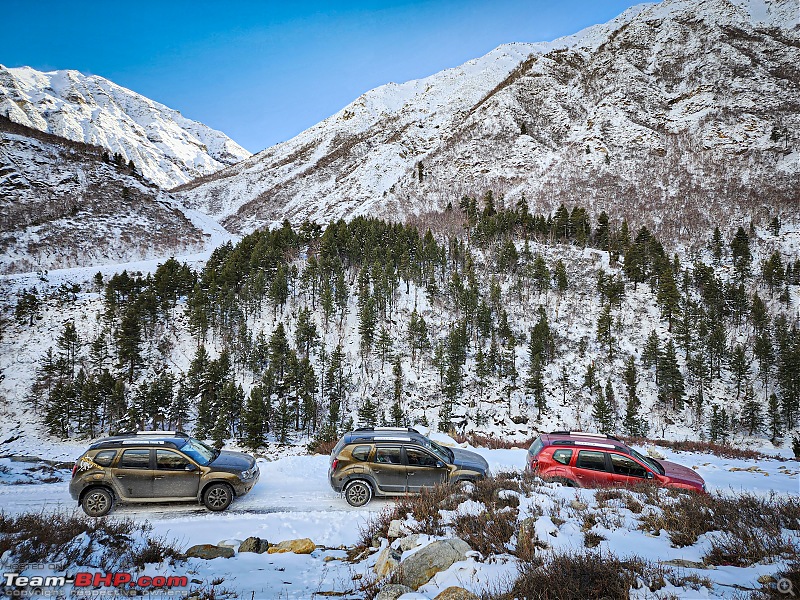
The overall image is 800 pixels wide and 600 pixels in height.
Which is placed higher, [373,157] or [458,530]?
[373,157]

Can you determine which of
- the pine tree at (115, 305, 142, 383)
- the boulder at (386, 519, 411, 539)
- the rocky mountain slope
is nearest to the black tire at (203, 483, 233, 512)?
the boulder at (386, 519, 411, 539)

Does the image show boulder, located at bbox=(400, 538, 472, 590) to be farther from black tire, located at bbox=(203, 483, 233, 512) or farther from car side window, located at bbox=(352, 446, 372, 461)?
black tire, located at bbox=(203, 483, 233, 512)

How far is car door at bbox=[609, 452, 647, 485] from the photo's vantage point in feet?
33.7

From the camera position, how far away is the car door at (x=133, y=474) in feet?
32.2

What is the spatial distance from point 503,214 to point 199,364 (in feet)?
212

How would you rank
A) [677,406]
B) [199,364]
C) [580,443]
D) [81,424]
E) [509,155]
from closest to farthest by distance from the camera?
[580,443] → [81,424] → [199,364] → [677,406] → [509,155]

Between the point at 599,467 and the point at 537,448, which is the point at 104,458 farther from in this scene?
the point at 599,467

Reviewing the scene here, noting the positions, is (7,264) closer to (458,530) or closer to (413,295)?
(413,295)

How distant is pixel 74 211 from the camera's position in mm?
72438

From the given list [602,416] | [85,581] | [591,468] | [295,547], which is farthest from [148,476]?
[602,416]

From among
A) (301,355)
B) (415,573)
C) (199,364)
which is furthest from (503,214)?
(415,573)

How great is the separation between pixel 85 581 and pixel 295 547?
344 cm

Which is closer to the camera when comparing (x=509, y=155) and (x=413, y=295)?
(x=413, y=295)

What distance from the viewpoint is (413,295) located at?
58.9 m
